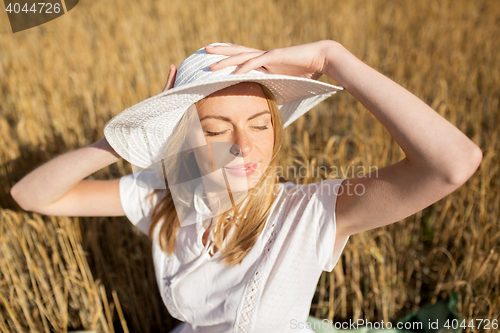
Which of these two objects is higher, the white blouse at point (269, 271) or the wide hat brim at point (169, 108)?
the wide hat brim at point (169, 108)

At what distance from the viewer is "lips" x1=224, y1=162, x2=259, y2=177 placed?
0.90m

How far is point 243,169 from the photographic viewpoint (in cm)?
90

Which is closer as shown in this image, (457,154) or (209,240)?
(457,154)

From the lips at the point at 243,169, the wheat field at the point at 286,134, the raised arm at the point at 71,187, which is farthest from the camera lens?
the wheat field at the point at 286,134

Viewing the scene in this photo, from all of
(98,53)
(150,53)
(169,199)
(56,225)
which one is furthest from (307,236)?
(98,53)

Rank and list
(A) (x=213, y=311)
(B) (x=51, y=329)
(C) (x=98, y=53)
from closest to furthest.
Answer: (A) (x=213, y=311), (B) (x=51, y=329), (C) (x=98, y=53)

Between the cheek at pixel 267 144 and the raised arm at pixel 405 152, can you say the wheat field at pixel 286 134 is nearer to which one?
the cheek at pixel 267 144

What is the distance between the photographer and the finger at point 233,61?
81 cm

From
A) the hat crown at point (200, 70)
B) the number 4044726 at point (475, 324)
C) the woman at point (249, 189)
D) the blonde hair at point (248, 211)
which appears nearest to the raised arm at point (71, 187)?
the woman at point (249, 189)

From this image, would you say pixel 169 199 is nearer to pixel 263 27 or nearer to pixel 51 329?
pixel 51 329

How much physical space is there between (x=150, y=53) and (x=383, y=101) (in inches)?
127

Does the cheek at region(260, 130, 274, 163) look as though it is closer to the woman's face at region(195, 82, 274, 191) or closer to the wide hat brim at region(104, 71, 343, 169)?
the woman's face at region(195, 82, 274, 191)

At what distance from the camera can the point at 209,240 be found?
1024mm

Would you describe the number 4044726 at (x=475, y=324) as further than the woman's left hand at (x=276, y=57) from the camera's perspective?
Yes
